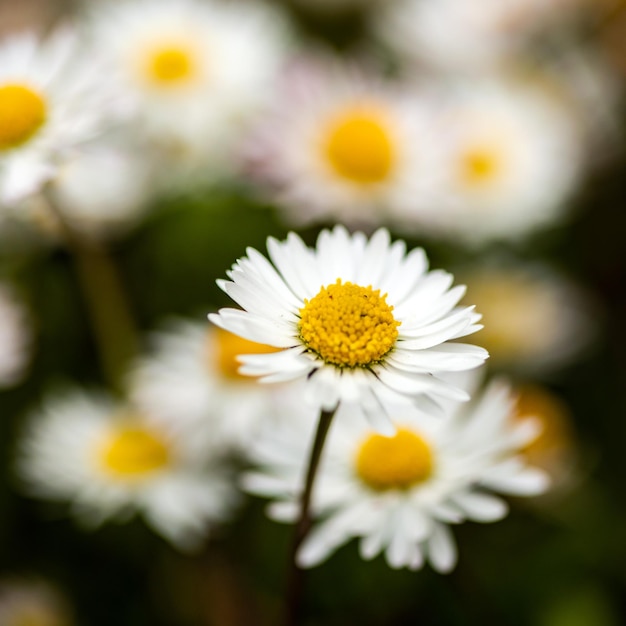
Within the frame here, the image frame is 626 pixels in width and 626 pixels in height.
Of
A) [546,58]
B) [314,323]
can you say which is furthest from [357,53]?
[314,323]

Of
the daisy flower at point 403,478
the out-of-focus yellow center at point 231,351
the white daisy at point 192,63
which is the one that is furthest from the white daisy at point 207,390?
the white daisy at point 192,63

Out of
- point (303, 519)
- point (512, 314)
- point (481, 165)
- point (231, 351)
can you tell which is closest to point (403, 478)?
point (303, 519)

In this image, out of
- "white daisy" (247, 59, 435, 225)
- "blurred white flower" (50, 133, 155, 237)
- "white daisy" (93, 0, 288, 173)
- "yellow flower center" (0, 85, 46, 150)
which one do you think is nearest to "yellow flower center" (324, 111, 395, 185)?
"white daisy" (247, 59, 435, 225)

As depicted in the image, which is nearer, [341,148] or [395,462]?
[395,462]

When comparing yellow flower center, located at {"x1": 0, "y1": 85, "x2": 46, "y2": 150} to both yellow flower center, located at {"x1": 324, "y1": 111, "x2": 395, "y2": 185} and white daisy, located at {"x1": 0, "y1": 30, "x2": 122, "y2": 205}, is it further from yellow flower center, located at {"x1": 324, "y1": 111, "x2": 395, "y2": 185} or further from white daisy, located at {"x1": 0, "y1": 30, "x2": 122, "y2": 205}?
yellow flower center, located at {"x1": 324, "y1": 111, "x2": 395, "y2": 185}

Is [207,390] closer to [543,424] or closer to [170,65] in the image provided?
[543,424]

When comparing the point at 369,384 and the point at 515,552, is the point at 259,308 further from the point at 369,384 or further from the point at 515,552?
the point at 515,552
